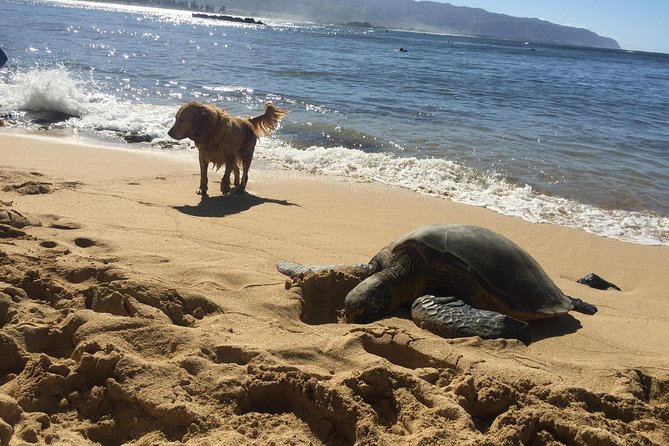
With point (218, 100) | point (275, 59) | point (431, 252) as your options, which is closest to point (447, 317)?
point (431, 252)

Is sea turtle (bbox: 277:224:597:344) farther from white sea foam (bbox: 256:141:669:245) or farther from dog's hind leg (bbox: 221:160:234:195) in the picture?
dog's hind leg (bbox: 221:160:234:195)

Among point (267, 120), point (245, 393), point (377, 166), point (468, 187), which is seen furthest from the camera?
point (377, 166)

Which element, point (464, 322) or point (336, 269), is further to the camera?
point (336, 269)

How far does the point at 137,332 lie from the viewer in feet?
10.1

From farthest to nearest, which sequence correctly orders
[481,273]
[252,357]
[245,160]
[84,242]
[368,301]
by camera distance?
[245,160], [84,242], [481,273], [368,301], [252,357]

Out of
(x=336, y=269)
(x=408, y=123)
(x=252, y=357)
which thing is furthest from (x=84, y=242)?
(x=408, y=123)

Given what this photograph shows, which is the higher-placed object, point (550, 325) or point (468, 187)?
point (468, 187)

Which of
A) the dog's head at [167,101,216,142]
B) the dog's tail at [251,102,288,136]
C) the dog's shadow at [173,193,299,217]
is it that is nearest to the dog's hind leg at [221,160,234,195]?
the dog's shadow at [173,193,299,217]

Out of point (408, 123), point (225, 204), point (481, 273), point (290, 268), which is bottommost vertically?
point (225, 204)

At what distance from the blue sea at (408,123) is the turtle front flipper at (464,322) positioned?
156 inches

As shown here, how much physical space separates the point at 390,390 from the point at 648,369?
171 cm

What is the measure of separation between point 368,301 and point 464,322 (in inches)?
26.4

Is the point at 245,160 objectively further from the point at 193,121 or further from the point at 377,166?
the point at 377,166

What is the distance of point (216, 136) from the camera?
741 centimetres
